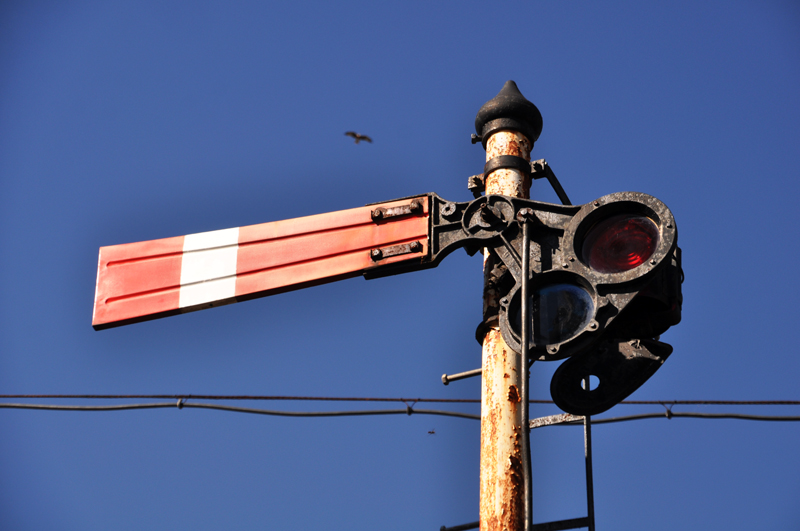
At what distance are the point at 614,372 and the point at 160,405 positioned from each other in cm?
386

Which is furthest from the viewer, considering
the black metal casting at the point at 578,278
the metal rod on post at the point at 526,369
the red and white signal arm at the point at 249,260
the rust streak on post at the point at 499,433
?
the red and white signal arm at the point at 249,260

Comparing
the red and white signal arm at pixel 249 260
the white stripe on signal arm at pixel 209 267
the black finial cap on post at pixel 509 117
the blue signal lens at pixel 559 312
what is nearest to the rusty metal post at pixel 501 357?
the black finial cap on post at pixel 509 117

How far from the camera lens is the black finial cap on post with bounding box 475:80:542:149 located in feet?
13.5

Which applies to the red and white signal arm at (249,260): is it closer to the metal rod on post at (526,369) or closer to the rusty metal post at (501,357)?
the rusty metal post at (501,357)

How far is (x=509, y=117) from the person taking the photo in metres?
4.11

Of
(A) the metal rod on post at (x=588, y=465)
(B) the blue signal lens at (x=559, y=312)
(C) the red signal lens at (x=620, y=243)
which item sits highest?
(C) the red signal lens at (x=620, y=243)

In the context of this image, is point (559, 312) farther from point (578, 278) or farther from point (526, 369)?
point (526, 369)

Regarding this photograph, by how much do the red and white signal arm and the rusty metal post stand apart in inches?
16.0

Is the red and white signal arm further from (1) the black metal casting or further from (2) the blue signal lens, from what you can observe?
(2) the blue signal lens

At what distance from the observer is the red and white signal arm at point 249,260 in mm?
4012

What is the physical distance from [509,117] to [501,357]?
1.26 m

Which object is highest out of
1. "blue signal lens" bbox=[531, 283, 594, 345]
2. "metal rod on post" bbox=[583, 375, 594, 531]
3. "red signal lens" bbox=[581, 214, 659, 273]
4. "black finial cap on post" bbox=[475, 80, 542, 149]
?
"black finial cap on post" bbox=[475, 80, 542, 149]

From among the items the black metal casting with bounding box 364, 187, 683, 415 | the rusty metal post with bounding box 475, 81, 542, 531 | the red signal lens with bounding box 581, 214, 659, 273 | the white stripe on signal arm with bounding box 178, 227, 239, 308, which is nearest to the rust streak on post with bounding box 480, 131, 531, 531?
the rusty metal post with bounding box 475, 81, 542, 531

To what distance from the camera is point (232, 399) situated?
6.38m
